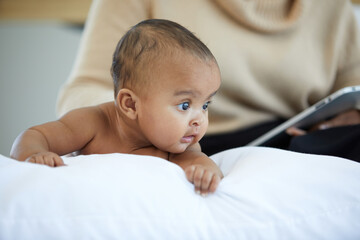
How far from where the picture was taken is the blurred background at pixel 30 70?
1.85 meters

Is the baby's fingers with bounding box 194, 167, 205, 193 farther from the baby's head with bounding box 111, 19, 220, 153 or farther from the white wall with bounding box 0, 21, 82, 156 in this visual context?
the white wall with bounding box 0, 21, 82, 156

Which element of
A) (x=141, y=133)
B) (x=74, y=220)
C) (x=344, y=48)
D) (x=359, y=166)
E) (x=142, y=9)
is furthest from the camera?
(x=344, y=48)

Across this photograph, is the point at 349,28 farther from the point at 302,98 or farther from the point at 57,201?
the point at 57,201

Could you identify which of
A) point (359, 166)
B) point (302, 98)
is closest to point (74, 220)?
point (359, 166)

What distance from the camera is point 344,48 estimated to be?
3.68ft

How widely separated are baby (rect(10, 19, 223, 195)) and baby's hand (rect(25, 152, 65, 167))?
3 centimetres

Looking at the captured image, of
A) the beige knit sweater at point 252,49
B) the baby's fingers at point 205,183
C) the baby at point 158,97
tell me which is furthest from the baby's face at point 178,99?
the beige knit sweater at point 252,49

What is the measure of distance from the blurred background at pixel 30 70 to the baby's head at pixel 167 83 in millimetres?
1352

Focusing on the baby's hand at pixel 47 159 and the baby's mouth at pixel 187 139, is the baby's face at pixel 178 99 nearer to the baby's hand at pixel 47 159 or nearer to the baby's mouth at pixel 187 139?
the baby's mouth at pixel 187 139

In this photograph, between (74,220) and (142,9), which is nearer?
(74,220)

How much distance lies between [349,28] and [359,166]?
29.2 inches

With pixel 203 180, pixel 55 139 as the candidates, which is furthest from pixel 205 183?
pixel 55 139

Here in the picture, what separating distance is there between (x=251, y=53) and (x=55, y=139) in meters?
0.61

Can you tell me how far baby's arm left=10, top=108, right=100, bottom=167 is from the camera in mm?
482
